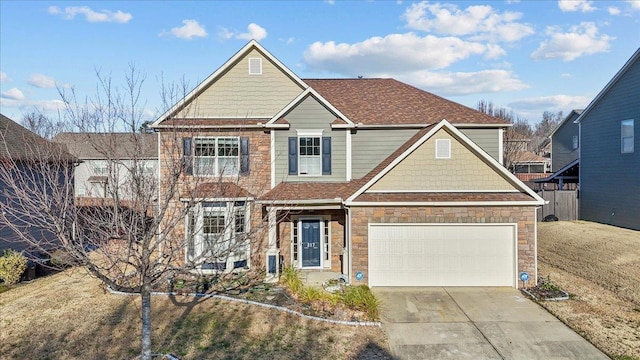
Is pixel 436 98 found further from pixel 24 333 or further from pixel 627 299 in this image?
pixel 24 333

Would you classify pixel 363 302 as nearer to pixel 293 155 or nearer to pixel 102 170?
pixel 293 155

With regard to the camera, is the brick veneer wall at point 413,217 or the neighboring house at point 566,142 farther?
the neighboring house at point 566,142

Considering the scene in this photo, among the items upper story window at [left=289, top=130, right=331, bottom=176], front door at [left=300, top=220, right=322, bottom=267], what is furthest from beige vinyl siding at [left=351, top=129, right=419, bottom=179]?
front door at [left=300, top=220, right=322, bottom=267]

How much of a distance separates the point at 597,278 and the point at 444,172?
6.04 meters

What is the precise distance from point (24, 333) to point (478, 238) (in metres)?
12.5

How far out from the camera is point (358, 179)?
49.7 ft

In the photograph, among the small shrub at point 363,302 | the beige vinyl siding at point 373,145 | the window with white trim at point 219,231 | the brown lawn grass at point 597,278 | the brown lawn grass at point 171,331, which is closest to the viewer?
the window with white trim at point 219,231

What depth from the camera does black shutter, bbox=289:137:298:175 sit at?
14711mm

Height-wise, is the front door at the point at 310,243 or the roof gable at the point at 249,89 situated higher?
the roof gable at the point at 249,89

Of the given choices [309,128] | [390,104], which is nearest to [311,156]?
[309,128]

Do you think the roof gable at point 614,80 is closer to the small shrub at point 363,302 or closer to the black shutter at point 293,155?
the black shutter at point 293,155

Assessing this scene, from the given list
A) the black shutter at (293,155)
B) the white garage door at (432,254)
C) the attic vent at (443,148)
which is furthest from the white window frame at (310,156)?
the attic vent at (443,148)

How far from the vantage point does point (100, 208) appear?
8211 millimetres

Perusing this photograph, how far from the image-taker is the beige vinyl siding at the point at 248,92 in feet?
49.5
